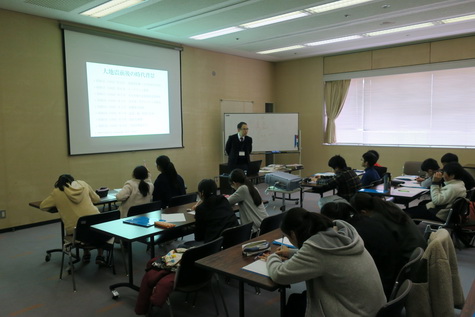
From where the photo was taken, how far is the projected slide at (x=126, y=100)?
619 centimetres

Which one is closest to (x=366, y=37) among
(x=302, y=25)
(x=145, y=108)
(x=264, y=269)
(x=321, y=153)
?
(x=302, y=25)

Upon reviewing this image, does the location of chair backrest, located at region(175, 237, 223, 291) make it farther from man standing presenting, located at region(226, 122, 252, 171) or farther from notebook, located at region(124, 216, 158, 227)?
man standing presenting, located at region(226, 122, 252, 171)

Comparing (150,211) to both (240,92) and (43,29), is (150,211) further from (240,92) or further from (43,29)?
(240,92)

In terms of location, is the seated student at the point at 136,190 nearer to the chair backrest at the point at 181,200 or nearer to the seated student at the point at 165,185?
the seated student at the point at 165,185

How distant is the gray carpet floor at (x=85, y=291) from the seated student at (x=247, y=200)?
2.14 ft

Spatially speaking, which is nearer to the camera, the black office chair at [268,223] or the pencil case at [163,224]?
the pencil case at [163,224]

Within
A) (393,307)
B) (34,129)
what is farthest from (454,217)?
(34,129)

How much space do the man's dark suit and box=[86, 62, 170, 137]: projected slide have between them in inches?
57.2

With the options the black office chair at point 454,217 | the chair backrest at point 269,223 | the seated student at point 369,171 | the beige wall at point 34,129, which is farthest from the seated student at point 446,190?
the beige wall at point 34,129

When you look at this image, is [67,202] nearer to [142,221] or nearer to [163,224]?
[142,221]

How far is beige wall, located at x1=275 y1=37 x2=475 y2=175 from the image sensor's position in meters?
7.41

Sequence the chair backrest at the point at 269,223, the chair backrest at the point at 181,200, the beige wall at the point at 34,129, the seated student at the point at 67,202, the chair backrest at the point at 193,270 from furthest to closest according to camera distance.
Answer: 1. the beige wall at the point at 34,129
2. the chair backrest at the point at 181,200
3. the seated student at the point at 67,202
4. the chair backrest at the point at 269,223
5. the chair backrest at the point at 193,270

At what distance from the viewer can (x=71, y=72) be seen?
586cm

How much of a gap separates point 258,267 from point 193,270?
65 cm
